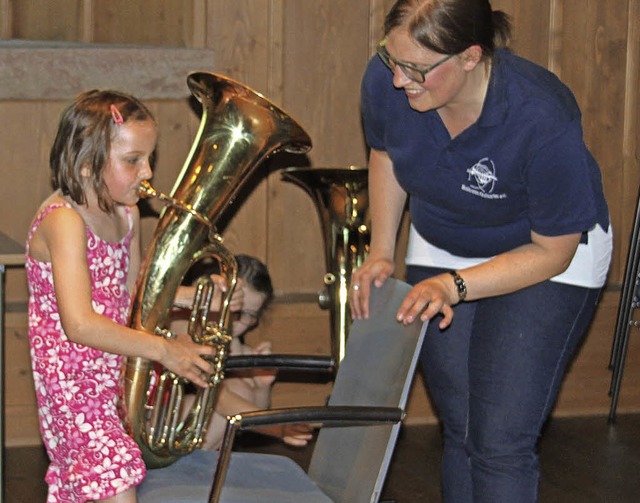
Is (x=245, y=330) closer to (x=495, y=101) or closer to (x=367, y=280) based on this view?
(x=367, y=280)

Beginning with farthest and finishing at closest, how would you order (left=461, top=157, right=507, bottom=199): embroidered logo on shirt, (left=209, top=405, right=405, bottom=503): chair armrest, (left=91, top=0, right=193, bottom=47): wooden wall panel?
1. (left=91, top=0, right=193, bottom=47): wooden wall panel
2. (left=461, top=157, right=507, bottom=199): embroidered logo on shirt
3. (left=209, top=405, right=405, bottom=503): chair armrest

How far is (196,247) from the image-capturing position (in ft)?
8.81

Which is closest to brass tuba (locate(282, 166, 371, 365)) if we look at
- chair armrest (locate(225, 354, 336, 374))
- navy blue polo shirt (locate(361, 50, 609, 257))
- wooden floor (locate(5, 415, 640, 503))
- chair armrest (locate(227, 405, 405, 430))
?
wooden floor (locate(5, 415, 640, 503))

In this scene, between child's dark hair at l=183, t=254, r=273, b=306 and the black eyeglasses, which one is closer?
the black eyeglasses

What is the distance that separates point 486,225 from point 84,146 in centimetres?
92

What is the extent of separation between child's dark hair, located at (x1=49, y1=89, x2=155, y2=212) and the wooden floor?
4.17ft

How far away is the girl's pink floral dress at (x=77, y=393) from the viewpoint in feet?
8.13

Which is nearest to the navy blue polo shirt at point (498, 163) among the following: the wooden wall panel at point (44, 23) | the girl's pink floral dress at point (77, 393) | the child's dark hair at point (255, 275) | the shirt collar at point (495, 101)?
the shirt collar at point (495, 101)

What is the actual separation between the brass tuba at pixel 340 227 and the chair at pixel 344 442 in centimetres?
114

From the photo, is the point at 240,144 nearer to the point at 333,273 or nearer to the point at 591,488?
the point at 333,273

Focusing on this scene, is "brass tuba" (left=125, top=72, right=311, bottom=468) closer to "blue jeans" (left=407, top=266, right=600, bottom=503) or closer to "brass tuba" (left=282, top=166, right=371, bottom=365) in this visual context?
"blue jeans" (left=407, top=266, right=600, bottom=503)

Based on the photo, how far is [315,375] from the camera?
13.9ft

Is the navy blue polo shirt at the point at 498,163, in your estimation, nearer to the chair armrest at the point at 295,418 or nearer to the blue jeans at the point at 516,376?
the blue jeans at the point at 516,376

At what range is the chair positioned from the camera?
2.17m
